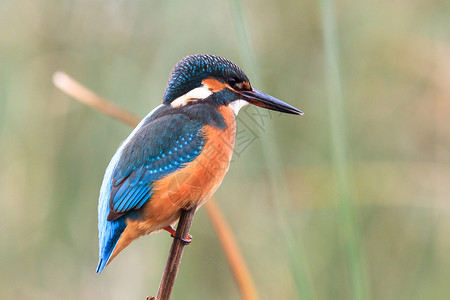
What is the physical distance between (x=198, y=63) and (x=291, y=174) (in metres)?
1.20

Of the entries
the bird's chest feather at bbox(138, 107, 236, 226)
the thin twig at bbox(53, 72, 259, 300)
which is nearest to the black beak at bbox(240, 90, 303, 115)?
the bird's chest feather at bbox(138, 107, 236, 226)

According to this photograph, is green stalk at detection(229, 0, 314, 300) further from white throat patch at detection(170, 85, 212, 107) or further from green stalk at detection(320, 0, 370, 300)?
white throat patch at detection(170, 85, 212, 107)

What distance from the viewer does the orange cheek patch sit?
1652 millimetres

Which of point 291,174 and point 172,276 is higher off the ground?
point 291,174

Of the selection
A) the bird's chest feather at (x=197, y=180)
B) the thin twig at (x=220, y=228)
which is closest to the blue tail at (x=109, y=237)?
the bird's chest feather at (x=197, y=180)

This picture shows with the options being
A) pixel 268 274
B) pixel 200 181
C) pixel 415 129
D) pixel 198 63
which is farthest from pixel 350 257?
pixel 415 129

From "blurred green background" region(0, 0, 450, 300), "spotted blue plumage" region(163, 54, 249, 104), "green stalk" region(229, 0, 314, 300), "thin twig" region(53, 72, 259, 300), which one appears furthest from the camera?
"blurred green background" region(0, 0, 450, 300)

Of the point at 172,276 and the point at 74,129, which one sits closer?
the point at 172,276

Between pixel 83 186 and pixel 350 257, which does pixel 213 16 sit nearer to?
pixel 83 186

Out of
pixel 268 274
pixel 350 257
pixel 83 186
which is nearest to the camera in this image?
pixel 350 257

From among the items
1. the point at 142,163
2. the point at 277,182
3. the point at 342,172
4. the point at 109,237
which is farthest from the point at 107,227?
the point at 342,172

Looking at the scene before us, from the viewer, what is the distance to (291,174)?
106 inches

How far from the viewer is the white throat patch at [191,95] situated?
5.48 feet

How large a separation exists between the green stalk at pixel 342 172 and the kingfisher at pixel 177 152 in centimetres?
15
